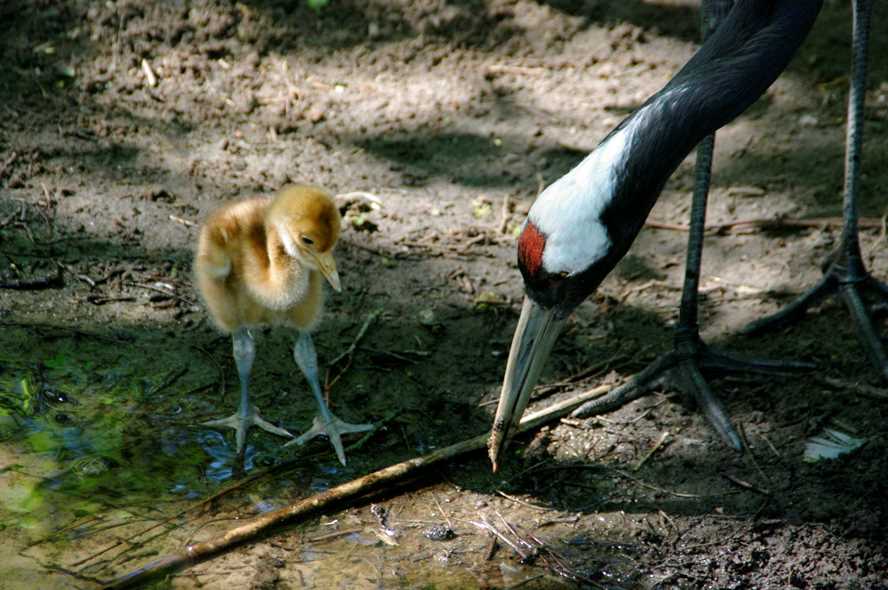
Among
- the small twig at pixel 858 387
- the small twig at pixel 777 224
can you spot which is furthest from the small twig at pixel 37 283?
the small twig at pixel 858 387

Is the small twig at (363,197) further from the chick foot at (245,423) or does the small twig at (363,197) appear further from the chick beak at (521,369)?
the chick beak at (521,369)

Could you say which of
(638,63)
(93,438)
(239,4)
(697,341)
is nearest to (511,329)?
(697,341)

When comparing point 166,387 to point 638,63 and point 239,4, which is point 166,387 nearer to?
point 239,4

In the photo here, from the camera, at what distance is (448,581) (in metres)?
3.36

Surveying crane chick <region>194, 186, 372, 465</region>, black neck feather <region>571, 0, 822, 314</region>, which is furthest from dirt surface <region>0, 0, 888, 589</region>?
black neck feather <region>571, 0, 822, 314</region>

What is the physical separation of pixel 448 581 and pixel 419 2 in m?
3.96

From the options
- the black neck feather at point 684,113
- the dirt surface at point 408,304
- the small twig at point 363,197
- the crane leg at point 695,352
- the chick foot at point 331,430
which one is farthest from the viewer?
the small twig at point 363,197

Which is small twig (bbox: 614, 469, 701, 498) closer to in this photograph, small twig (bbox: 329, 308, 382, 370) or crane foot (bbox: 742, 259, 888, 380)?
crane foot (bbox: 742, 259, 888, 380)

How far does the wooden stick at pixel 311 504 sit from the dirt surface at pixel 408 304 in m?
0.05

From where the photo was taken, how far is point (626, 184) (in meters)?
3.36

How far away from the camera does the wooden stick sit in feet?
10.7

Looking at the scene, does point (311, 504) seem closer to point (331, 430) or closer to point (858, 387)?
point (331, 430)

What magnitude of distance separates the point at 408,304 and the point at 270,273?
3.37ft

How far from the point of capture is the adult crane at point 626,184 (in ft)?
10.9
